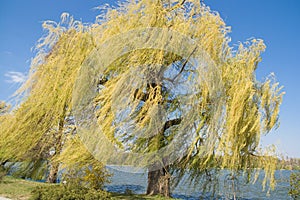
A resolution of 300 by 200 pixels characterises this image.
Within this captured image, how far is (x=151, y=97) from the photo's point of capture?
18.5 ft

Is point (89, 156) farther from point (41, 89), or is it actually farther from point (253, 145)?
point (253, 145)

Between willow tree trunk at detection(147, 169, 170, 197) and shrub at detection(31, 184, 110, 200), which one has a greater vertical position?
willow tree trunk at detection(147, 169, 170, 197)

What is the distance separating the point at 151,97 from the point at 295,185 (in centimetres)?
417

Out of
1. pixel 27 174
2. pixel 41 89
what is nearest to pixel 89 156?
pixel 41 89

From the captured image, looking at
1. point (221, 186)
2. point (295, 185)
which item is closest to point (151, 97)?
point (221, 186)

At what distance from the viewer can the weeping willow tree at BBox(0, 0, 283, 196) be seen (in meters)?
5.38

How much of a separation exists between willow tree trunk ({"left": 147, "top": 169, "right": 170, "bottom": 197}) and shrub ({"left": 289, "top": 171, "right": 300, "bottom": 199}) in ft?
9.79

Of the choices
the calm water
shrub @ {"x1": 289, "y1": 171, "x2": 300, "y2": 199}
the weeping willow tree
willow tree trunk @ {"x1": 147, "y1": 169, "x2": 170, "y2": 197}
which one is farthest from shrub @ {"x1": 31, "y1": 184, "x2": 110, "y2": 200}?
shrub @ {"x1": 289, "y1": 171, "x2": 300, "y2": 199}

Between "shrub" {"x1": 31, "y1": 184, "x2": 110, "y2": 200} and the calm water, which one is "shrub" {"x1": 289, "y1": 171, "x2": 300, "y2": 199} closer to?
the calm water

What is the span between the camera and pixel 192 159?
6.28 meters

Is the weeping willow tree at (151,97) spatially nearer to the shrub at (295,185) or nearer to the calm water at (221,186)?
the calm water at (221,186)

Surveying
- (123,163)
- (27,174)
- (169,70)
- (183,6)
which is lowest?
(27,174)

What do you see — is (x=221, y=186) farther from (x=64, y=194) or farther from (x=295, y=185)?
(x=64, y=194)

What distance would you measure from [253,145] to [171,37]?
9.48ft
